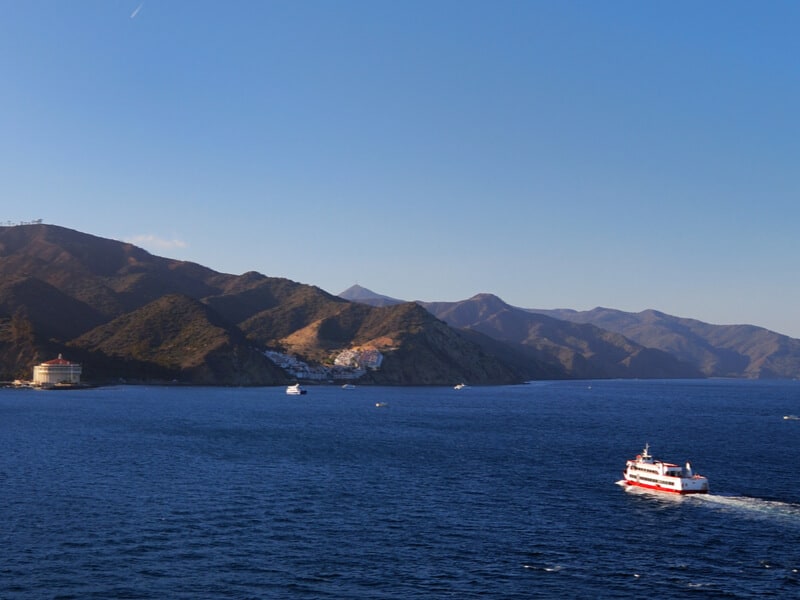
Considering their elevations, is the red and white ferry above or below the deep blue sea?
above

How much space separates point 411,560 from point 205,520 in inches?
899

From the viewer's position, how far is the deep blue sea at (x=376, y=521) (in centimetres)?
5622

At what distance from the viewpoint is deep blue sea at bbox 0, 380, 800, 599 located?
184 feet

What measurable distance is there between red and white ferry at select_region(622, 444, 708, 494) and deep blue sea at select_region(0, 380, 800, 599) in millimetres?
2579

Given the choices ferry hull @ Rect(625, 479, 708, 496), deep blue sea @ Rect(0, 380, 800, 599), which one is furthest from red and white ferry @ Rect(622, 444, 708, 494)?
deep blue sea @ Rect(0, 380, 800, 599)

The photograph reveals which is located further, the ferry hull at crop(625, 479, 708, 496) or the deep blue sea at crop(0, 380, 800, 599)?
the ferry hull at crop(625, 479, 708, 496)

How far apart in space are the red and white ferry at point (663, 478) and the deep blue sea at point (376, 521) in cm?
258

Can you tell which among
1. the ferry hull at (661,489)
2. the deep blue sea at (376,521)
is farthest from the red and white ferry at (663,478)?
the deep blue sea at (376,521)

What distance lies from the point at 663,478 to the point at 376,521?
135 feet

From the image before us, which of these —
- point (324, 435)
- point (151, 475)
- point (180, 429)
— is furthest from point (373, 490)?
point (180, 429)

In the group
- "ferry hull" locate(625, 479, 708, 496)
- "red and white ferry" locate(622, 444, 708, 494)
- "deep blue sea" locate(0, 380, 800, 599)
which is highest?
"red and white ferry" locate(622, 444, 708, 494)

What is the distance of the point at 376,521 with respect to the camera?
7512 centimetres

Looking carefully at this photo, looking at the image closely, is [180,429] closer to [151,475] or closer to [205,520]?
[151,475]

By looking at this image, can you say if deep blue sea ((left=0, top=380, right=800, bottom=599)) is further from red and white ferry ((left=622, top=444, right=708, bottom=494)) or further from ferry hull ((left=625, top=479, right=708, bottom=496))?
red and white ferry ((left=622, top=444, right=708, bottom=494))
